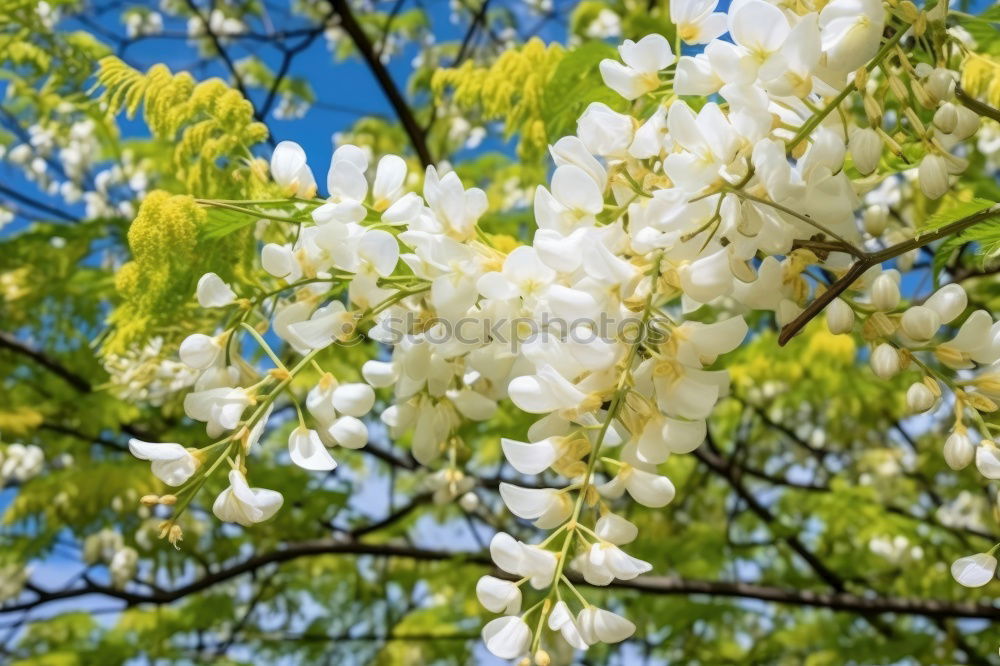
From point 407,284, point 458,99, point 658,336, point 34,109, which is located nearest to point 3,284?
point 34,109

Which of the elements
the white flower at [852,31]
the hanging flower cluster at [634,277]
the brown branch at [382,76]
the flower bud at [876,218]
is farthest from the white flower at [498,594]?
the brown branch at [382,76]

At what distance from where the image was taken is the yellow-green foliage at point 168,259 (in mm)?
987

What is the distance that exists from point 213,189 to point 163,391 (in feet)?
1.67

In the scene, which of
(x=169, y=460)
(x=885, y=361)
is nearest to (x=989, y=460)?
(x=885, y=361)

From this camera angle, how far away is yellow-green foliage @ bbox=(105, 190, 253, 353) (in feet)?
3.24

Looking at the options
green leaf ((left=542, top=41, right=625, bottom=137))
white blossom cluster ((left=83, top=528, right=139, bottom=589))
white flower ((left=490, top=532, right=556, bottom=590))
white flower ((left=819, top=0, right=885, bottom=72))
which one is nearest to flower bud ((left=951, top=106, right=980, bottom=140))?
white flower ((left=819, top=0, right=885, bottom=72))

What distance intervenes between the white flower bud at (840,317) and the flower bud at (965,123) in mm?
163

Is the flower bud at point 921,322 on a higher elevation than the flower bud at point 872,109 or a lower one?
lower

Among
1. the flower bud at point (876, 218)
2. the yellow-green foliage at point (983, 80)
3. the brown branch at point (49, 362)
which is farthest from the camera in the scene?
the brown branch at point (49, 362)

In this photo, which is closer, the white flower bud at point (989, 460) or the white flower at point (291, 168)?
the white flower bud at point (989, 460)

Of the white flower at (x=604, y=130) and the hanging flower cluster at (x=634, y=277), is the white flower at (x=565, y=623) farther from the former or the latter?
the white flower at (x=604, y=130)

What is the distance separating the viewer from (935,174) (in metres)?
0.77

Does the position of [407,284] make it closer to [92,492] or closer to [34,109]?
[92,492]

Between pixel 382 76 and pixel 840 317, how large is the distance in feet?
6.44
